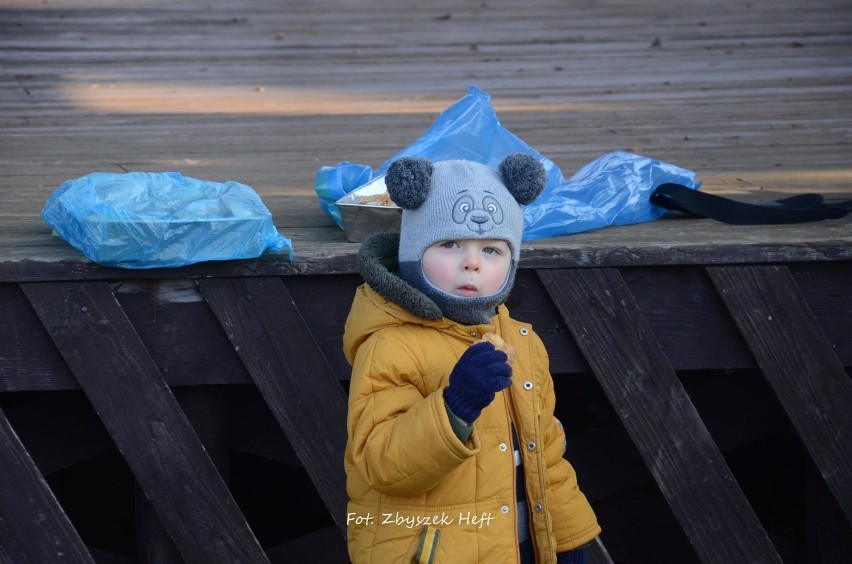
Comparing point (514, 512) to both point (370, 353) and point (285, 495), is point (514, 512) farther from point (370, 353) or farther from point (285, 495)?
point (285, 495)

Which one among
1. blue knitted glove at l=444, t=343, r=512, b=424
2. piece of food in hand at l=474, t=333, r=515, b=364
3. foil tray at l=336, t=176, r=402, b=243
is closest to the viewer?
blue knitted glove at l=444, t=343, r=512, b=424

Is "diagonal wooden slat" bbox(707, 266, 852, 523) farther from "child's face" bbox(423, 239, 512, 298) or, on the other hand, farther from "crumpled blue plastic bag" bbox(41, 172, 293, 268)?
"crumpled blue plastic bag" bbox(41, 172, 293, 268)

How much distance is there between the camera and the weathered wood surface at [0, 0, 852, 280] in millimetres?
2998

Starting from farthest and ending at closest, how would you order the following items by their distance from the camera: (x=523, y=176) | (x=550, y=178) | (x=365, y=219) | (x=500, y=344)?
(x=550, y=178), (x=365, y=219), (x=523, y=176), (x=500, y=344)

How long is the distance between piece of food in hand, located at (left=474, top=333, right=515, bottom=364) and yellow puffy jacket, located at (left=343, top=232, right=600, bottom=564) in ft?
0.31

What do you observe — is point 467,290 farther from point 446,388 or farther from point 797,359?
point 797,359

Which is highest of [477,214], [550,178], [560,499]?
[477,214]

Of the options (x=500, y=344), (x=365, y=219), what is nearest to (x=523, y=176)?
(x=500, y=344)

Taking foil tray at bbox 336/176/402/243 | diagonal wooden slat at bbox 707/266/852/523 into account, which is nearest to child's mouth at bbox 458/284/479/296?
foil tray at bbox 336/176/402/243

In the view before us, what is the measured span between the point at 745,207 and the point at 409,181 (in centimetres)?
138

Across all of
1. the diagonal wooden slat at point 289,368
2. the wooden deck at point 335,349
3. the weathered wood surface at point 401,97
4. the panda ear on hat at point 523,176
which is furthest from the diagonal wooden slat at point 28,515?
the panda ear on hat at point 523,176

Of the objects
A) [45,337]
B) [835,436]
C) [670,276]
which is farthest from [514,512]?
[45,337]

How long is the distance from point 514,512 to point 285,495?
9.64ft

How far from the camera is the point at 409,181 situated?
2131 millimetres
